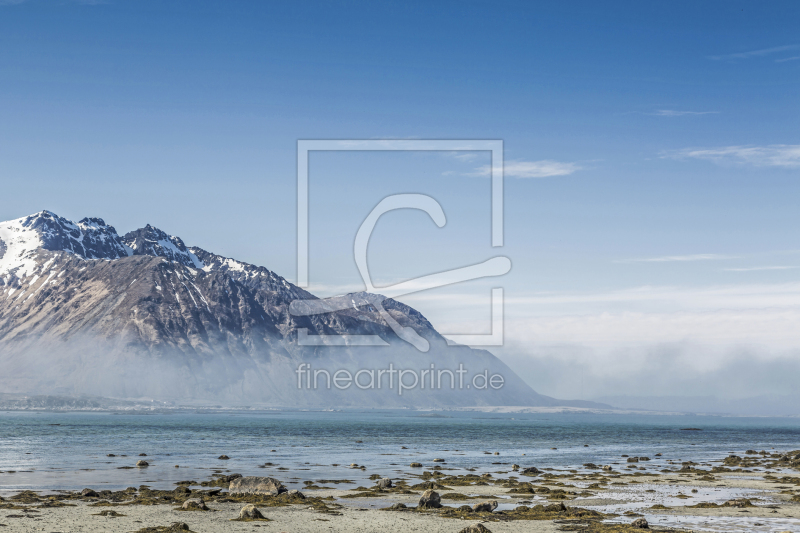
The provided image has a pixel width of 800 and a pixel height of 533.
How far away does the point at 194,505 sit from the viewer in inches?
1671

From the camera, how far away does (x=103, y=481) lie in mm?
55438

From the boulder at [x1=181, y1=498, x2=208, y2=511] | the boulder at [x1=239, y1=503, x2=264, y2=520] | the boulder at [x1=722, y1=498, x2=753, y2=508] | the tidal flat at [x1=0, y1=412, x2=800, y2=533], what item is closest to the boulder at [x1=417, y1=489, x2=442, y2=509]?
the tidal flat at [x1=0, y1=412, x2=800, y2=533]

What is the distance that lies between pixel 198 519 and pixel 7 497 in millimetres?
14620

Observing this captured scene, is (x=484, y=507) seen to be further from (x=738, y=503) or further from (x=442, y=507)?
(x=738, y=503)

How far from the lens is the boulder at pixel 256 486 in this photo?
48338 mm

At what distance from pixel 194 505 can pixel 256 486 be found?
6.86 m

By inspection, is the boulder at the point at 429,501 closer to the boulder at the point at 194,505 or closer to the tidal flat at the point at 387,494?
the tidal flat at the point at 387,494

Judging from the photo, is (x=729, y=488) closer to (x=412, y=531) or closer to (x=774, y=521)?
(x=774, y=521)

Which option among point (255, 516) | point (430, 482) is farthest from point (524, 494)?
point (255, 516)

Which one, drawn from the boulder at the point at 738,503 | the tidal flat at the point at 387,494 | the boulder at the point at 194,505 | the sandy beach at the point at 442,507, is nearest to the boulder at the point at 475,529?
the tidal flat at the point at 387,494

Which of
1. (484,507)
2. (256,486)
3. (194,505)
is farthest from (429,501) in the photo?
(194,505)

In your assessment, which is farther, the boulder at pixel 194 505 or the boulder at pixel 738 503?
the boulder at pixel 738 503

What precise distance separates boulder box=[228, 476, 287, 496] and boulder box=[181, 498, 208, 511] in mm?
6099

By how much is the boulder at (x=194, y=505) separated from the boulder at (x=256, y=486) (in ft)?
20.0
